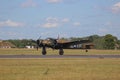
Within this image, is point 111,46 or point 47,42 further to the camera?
point 111,46

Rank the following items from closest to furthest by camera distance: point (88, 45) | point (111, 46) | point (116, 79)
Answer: point (116, 79), point (88, 45), point (111, 46)

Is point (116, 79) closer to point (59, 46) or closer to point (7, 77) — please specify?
point (7, 77)

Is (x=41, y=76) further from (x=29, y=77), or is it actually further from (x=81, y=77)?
(x=81, y=77)

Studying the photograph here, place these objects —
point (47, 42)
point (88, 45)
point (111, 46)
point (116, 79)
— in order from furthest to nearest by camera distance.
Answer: point (111, 46)
point (88, 45)
point (47, 42)
point (116, 79)

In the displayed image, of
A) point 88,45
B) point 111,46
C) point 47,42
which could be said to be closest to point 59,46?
point 47,42

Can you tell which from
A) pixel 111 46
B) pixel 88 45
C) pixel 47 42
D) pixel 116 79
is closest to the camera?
pixel 116 79

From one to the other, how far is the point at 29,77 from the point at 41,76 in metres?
1.03

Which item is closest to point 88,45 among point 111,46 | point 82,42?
point 82,42

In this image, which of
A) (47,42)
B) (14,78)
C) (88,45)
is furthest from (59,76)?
(88,45)

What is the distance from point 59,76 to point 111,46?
174 meters

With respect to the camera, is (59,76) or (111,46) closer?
(59,76)

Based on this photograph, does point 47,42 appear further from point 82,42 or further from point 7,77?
point 7,77

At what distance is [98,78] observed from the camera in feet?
82.3

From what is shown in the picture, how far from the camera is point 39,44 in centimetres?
7881
